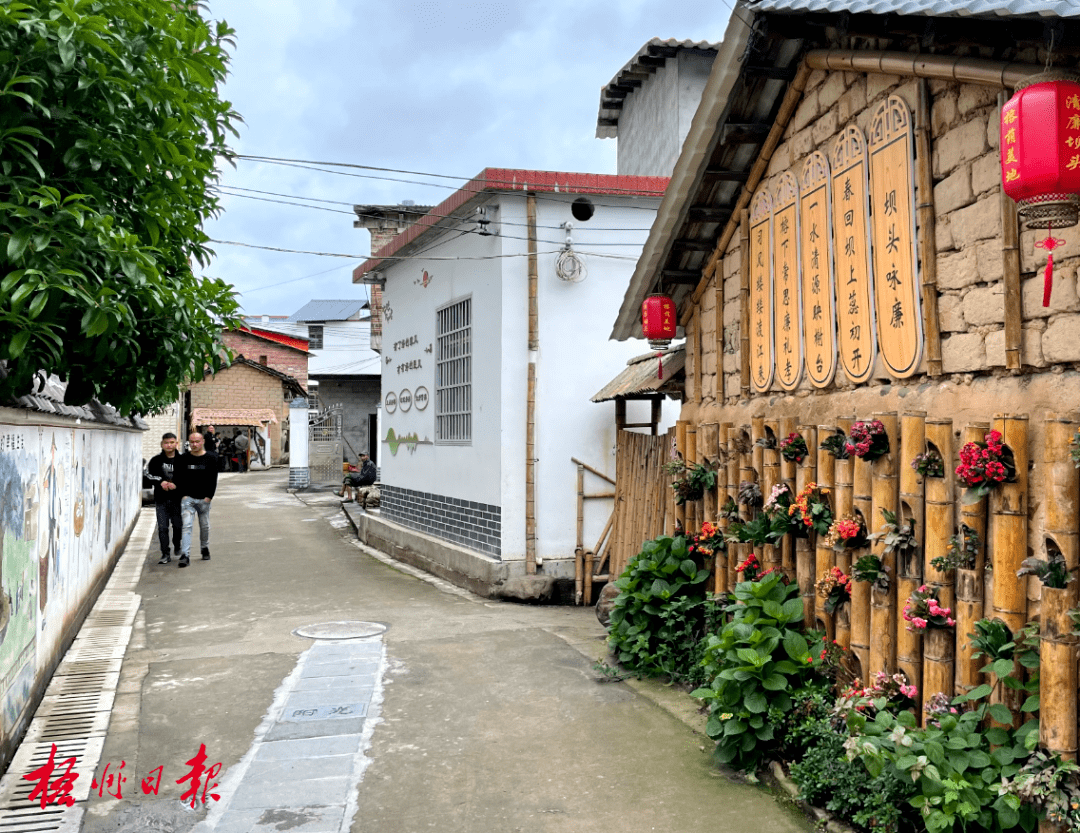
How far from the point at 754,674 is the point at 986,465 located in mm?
1884

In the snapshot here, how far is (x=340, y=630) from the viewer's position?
870cm

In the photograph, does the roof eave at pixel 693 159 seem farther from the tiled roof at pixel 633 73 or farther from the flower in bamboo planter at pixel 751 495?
the tiled roof at pixel 633 73

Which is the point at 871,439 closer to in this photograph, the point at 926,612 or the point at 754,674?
the point at 926,612

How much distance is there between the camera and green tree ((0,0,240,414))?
3816 millimetres

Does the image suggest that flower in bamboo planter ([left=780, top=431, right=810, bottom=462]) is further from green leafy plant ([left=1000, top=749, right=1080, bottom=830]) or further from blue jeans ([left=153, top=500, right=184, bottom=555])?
blue jeans ([left=153, top=500, right=184, bottom=555])

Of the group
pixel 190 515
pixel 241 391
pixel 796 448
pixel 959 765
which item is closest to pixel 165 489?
pixel 190 515

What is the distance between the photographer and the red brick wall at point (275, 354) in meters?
39.9

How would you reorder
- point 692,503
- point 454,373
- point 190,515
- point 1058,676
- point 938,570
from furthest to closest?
point 190,515
point 454,373
point 692,503
point 938,570
point 1058,676

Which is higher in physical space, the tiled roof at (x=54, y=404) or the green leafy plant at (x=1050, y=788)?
the tiled roof at (x=54, y=404)

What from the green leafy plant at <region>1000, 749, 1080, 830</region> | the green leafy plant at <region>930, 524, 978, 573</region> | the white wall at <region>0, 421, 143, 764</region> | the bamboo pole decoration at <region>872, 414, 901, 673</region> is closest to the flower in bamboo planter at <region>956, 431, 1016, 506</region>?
the green leafy plant at <region>930, 524, 978, 573</region>

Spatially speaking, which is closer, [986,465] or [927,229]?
[986,465]

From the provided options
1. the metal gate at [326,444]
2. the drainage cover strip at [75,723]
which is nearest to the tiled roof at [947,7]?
the drainage cover strip at [75,723]

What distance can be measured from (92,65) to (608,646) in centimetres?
555

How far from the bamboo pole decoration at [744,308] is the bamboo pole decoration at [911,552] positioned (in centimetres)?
207
